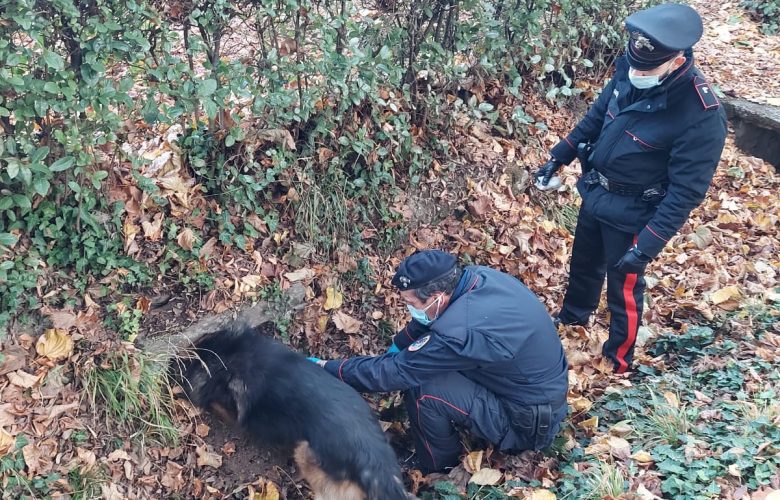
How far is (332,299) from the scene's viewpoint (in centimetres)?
445

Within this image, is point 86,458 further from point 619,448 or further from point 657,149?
point 657,149

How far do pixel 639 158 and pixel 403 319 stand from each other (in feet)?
6.60

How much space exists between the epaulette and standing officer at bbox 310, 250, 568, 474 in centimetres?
142

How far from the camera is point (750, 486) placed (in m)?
2.90

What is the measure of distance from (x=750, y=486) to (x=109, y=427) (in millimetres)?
3279

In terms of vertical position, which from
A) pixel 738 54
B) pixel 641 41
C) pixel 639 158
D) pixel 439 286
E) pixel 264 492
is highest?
pixel 641 41

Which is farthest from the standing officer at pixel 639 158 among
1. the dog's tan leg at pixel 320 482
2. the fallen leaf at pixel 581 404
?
the dog's tan leg at pixel 320 482

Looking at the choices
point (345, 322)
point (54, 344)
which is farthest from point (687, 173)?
point (54, 344)

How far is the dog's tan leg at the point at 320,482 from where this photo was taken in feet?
10.3

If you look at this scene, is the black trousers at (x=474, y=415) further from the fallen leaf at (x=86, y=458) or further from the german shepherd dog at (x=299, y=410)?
the fallen leaf at (x=86, y=458)

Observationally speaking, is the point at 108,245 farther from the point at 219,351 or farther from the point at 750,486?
the point at 750,486

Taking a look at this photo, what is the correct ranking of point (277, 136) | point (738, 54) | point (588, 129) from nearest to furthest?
point (277, 136) < point (588, 129) < point (738, 54)

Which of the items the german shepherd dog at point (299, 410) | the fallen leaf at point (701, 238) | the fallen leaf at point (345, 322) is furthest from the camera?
the fallen leaf at point (701, 238)

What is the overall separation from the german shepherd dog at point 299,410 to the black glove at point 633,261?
1.81 m
